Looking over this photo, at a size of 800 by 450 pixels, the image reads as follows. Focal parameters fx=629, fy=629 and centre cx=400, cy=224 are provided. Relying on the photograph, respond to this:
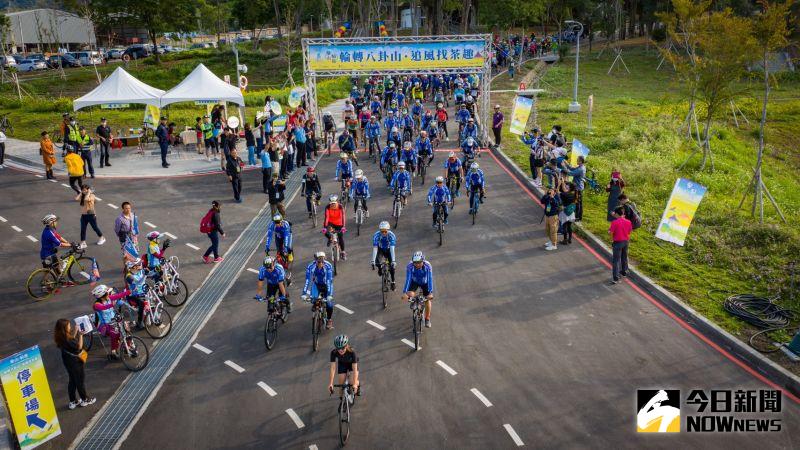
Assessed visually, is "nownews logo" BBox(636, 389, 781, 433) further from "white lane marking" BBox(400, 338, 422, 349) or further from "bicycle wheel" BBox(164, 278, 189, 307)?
"bicycle wheel" BBox(164, 278, 189, 307)

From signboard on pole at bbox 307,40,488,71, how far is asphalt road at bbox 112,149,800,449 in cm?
1461

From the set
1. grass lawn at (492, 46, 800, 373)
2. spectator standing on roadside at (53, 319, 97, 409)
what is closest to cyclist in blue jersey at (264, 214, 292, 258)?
spectator standing on roadside at (53, 319, 97, 409)

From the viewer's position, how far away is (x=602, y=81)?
5297 cm

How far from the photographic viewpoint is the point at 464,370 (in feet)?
40.5

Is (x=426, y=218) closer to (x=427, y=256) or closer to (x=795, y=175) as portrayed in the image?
(x=427, y=256)

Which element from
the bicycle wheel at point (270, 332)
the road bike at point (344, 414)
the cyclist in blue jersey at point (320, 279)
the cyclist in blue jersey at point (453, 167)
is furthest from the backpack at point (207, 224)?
the road bike at point (344, 414)

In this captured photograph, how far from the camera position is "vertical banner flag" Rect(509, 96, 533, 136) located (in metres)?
27.7

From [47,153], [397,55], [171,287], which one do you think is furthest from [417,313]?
[397,55]

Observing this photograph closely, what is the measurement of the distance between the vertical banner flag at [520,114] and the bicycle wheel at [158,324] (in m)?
18.0

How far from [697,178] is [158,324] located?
67.5ft

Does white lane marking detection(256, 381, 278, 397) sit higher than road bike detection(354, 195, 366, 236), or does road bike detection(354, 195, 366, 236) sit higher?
road bike detection(354, 195, 366, 236)

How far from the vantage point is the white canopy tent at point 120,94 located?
94.2 ft

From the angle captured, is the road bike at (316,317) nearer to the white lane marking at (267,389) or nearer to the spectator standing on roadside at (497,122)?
the white lane marking at (267,389)

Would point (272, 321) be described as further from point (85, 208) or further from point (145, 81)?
point (145, 81)
